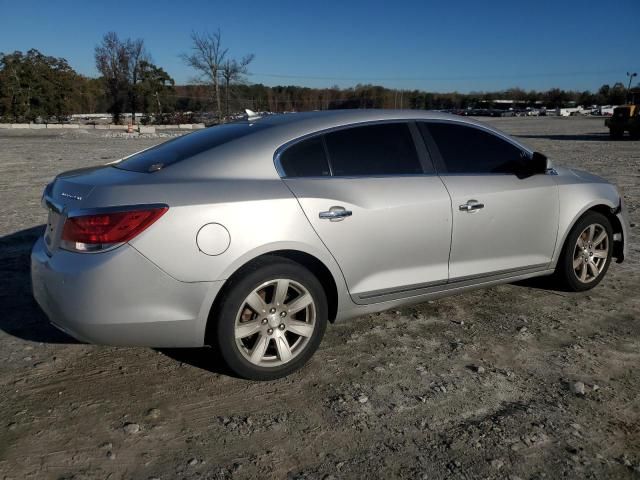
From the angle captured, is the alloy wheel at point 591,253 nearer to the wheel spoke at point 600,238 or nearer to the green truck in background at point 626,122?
the wheel spoke at point 600,238

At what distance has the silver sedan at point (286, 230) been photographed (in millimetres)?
2945

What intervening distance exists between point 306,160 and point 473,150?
1.46m

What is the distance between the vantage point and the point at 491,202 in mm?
4082

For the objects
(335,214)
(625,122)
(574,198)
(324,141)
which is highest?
(324,141)

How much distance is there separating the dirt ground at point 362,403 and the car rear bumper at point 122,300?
1.31 ft

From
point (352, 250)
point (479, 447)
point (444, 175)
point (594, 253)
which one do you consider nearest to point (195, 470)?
point (479, 447)

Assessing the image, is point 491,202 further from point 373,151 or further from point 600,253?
point 600,253

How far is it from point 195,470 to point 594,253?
3.88 meters

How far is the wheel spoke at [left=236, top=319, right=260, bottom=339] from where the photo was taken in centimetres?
319

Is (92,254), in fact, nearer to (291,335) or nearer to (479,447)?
(291,335)

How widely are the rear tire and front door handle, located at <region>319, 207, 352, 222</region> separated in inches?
89.0

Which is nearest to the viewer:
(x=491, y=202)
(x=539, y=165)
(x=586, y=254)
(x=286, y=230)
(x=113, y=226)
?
(x=113, y=226)

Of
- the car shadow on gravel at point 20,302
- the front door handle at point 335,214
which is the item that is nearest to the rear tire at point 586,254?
the front door handle at point 335,214

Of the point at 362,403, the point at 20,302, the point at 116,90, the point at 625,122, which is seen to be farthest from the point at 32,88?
the point at 362,403
